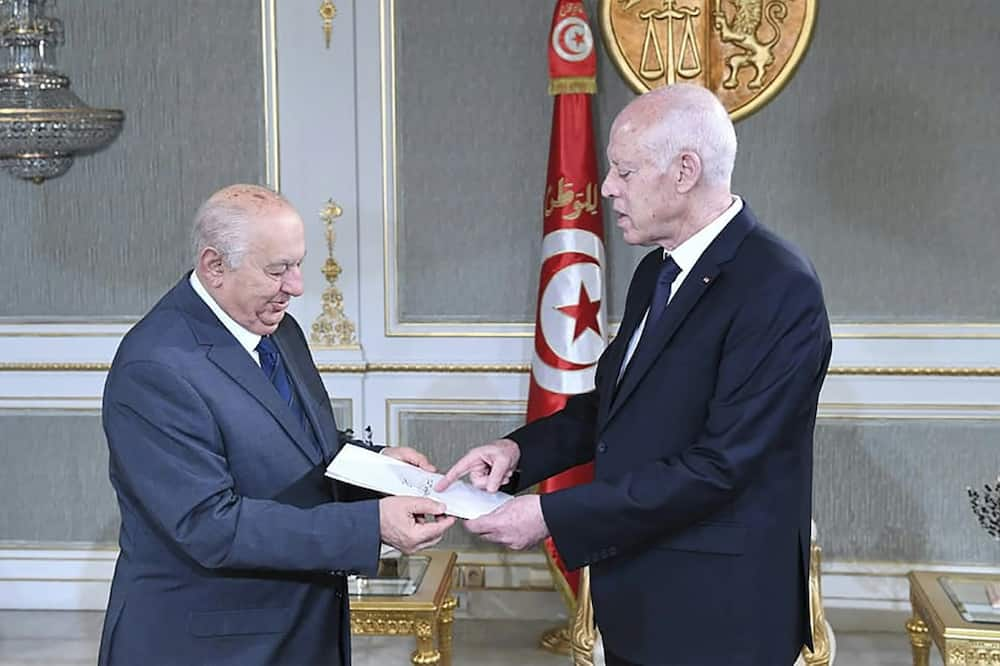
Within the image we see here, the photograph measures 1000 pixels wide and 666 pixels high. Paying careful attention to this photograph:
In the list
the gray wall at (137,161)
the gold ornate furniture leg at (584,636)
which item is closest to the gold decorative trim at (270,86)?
the gray wall at (137,161)

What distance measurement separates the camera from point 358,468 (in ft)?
8.13

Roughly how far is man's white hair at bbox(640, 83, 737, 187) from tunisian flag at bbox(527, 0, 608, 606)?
1991 millimetres

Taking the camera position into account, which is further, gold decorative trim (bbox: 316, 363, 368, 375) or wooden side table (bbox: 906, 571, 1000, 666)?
gold decorative trim (bbox: 316, 363, 368, 375)

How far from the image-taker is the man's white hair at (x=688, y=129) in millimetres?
2432

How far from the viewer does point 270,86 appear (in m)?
4.77

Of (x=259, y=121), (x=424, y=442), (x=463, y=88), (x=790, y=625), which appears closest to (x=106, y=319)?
(x=259, y=121)

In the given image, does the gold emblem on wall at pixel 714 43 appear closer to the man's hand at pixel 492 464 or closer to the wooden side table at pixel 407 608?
the wooden side table at pixel 407 608

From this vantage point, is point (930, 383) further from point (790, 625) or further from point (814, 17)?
point (790, 625)

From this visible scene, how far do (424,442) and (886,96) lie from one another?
78.9 inches

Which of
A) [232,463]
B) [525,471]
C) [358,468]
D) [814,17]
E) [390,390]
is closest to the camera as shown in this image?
[232,463]

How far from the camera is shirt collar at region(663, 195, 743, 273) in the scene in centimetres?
250

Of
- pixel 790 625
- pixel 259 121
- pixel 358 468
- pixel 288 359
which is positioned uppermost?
pixel 259 121

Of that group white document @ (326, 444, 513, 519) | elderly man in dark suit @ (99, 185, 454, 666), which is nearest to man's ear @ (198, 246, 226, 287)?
elderly man in dark suit @ (99, 185, 454, 666)

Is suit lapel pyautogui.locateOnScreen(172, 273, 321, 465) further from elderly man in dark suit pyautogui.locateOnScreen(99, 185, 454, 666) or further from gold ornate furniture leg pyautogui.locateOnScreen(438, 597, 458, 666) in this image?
gold ornate furniture leg pyautogui.locateOnScreen(438, 597, 458, 666)
